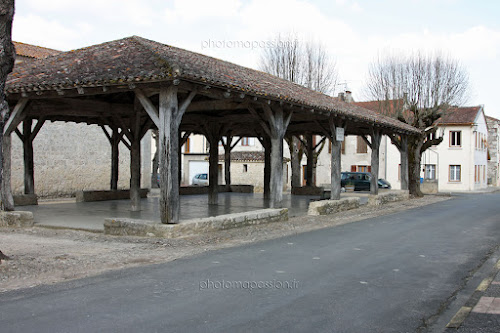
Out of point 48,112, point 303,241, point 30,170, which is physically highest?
point 48,112

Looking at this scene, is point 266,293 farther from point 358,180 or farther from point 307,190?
point 358,180

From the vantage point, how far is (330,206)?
48.8 feet

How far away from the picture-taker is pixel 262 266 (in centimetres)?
671

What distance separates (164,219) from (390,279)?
4.81 m

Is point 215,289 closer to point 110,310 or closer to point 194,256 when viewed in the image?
point 110,310

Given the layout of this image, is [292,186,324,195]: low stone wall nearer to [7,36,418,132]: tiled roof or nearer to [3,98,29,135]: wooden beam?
[7,36,418,132]: tiled roof

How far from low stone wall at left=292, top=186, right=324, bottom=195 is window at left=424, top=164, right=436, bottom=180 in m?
18.4

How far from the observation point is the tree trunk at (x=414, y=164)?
24812mm

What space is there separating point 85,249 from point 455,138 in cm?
3534

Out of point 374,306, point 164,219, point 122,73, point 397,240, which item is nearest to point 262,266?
point 374,306

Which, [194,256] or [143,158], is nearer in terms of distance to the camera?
[194,256]

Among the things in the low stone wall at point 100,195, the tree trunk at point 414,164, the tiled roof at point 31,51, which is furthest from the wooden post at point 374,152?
the tiled roof at point 31,51

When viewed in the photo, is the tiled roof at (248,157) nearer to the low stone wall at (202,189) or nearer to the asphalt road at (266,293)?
the low stone wall at (202,189)

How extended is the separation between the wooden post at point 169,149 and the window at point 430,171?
107 feet
